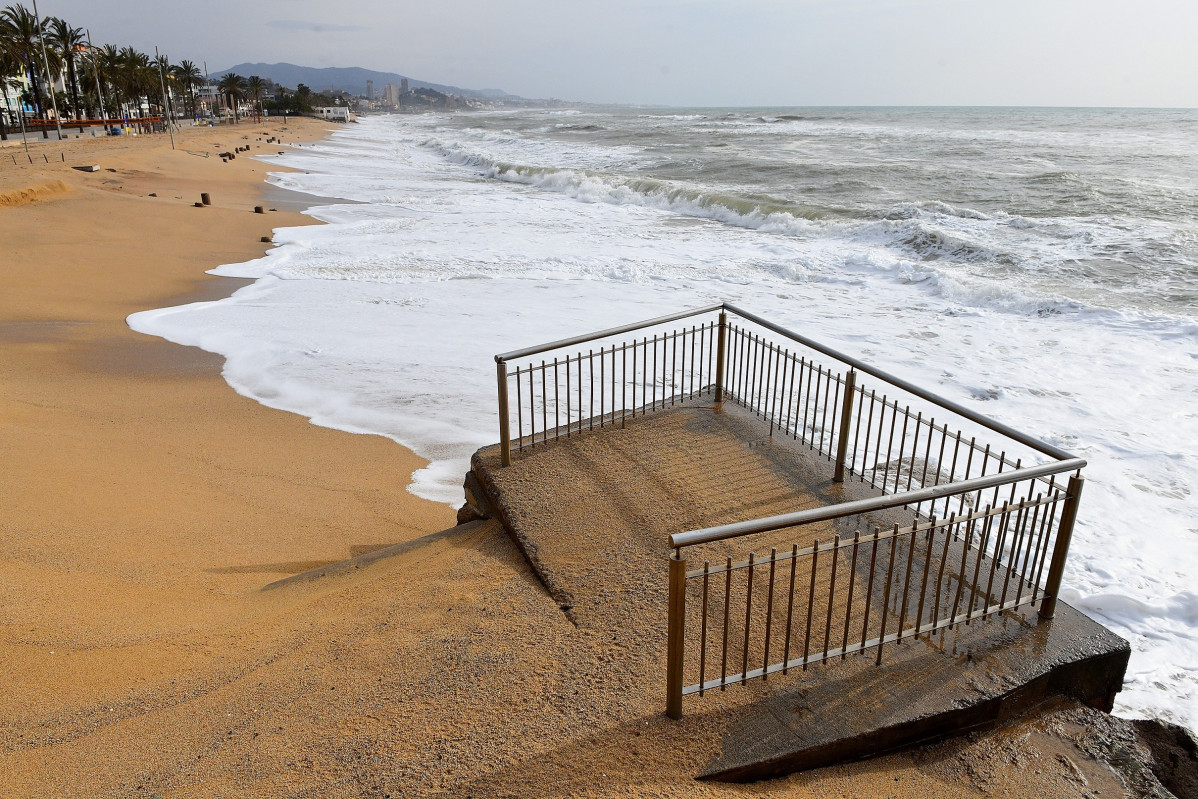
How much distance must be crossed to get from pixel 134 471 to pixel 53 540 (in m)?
1.94

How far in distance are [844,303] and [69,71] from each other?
8642 cm

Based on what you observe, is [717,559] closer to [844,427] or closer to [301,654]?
[844,427]

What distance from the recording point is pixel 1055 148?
53.5 metres

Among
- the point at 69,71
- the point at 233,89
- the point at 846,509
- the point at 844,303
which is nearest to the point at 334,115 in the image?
the point at 233,89

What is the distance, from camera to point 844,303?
16438mm

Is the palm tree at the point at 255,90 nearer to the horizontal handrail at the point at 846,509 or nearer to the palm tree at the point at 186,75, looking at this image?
the palm tree at the point at 186,75

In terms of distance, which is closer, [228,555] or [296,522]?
[228,555]

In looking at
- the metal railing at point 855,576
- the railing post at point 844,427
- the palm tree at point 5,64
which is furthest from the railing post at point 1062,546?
the palm tree at point 5,64

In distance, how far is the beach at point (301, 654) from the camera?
346 centimetres

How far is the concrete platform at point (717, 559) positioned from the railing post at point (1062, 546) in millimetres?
108

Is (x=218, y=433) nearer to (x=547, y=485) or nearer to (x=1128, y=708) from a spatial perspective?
(x=547, y=485)

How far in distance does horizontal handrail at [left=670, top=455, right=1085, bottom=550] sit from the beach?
3.24ft

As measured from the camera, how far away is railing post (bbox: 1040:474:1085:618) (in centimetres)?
423

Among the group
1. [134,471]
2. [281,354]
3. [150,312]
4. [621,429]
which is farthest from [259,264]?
[621,429]
